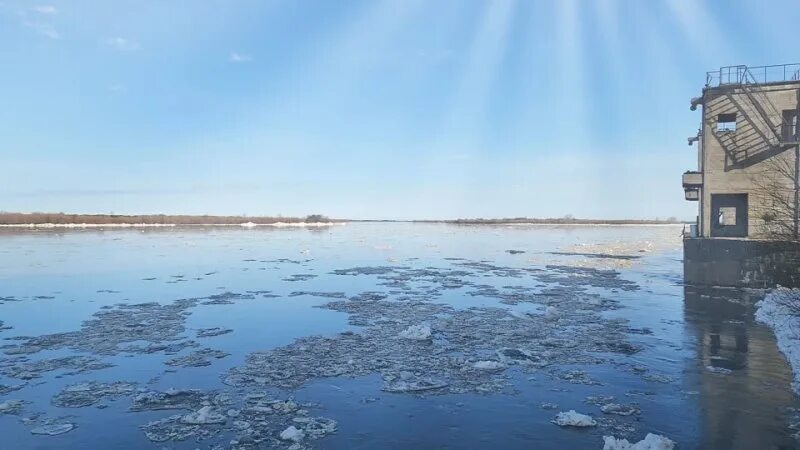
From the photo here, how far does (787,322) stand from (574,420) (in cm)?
916

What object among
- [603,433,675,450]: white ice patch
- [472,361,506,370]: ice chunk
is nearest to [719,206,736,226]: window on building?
[472,361,506,370]: ice chunk

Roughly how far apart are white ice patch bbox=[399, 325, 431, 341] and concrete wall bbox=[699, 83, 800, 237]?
1634 centimetres

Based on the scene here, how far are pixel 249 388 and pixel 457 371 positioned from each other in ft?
11.0

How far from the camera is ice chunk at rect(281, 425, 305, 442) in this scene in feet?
20.0

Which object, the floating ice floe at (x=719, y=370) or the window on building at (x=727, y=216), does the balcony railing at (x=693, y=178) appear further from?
the floating ice floe at (x=719, y=370)

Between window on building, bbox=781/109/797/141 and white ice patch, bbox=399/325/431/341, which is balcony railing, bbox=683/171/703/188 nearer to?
window on building, bbox=781/109/797/141

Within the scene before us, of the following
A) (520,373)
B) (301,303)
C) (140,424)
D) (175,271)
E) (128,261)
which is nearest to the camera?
(140,424)

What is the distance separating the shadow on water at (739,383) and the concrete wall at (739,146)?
909cm

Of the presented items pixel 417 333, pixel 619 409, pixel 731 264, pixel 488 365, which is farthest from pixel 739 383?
pixel 731 264

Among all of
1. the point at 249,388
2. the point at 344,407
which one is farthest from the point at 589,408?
the point at 249,388

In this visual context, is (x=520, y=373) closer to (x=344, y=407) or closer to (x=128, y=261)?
(x=344, y=407)

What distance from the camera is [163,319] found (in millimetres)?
13328

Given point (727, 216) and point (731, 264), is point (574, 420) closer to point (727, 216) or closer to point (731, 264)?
point (731, 264)

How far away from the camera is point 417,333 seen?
1141 centimetres
